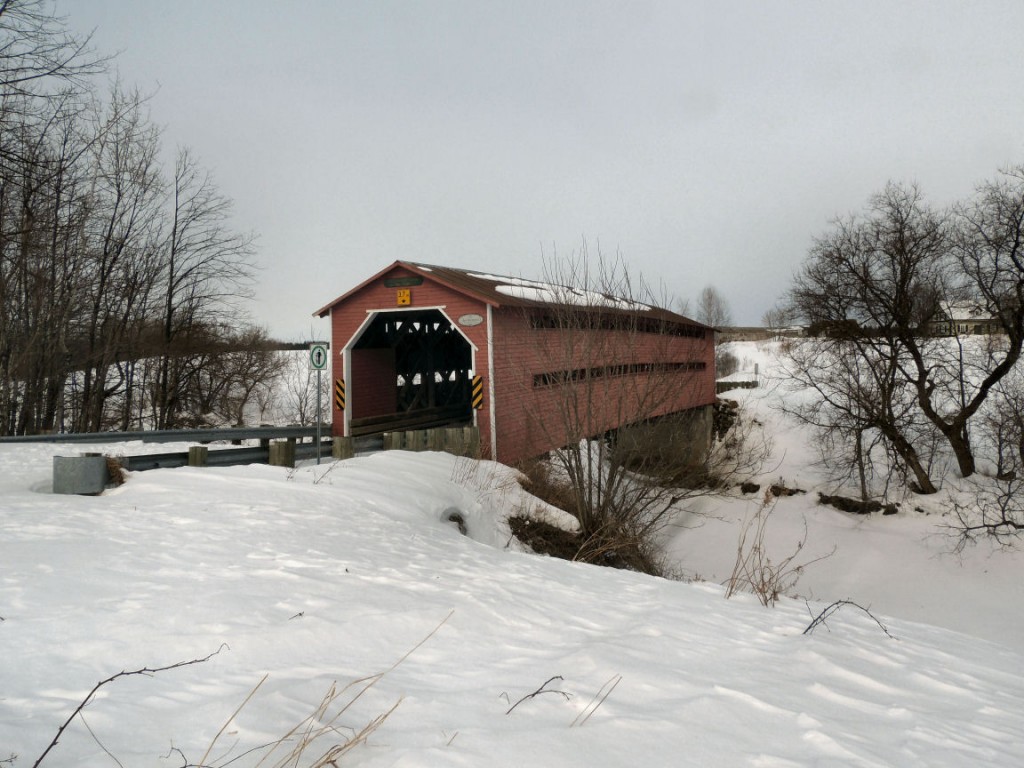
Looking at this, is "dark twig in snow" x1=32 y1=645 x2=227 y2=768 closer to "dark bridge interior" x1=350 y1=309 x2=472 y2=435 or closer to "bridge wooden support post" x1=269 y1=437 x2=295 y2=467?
"bridge wooden support post" x1=269 y1=437 x2=295 y2=467

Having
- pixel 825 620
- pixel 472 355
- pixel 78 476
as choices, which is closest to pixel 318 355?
pixel 78 476

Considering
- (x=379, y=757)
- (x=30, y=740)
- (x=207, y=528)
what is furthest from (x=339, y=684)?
(x=207, y=528)

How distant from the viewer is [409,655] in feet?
10.9

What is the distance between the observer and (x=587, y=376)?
375 inches

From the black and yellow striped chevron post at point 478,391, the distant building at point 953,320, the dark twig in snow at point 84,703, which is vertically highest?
the distant building at point 953,320

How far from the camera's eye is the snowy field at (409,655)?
2.33 m

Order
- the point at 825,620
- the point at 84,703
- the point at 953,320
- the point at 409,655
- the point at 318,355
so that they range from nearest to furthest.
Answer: the point at 84,703 < the point at 409,655 < the point at 825,620 < the point at 318,355 < the point at 953,320

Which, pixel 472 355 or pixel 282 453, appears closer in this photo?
pixel 282 453

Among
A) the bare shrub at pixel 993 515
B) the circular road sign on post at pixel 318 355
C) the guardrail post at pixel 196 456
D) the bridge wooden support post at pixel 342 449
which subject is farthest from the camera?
the bare shrub at pixel 993 515

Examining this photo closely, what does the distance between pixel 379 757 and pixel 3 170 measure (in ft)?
36.3

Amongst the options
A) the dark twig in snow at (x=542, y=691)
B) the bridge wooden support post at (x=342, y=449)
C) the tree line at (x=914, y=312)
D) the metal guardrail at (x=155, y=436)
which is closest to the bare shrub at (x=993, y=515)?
the tree line at (x=914, y=312)

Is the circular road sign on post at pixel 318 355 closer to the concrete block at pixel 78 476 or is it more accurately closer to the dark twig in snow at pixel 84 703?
the concrete block at pixel 78 476

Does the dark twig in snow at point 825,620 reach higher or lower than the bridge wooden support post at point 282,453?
lower

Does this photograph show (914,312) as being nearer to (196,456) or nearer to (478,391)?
(478,391)
